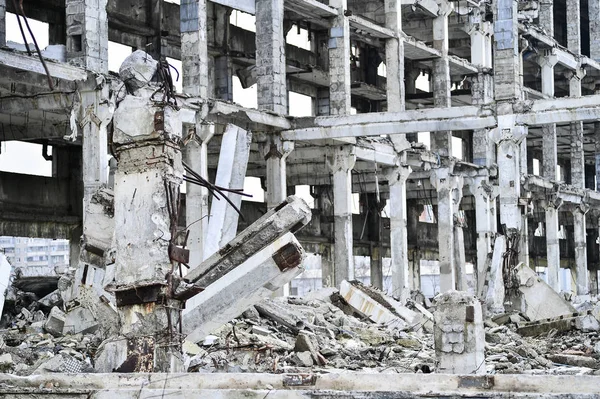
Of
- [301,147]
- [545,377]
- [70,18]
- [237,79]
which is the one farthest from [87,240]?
[237,79]

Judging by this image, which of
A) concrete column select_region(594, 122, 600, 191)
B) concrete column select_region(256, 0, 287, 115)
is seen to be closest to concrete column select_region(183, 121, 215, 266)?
concrete column select_region(256, 0, 287, 115)

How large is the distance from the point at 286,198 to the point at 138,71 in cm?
239

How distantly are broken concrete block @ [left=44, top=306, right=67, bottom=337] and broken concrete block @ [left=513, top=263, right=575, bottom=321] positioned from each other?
11.0 metres

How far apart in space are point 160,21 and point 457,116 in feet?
30.7

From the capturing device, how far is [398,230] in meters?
30.1

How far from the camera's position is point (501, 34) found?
1107 inches

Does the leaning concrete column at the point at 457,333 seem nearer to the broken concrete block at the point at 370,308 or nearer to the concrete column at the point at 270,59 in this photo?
the broken concrete block at the point at 370,308

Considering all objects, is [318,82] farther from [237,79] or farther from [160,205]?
[160,205]

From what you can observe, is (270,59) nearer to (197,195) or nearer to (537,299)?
(197,195)

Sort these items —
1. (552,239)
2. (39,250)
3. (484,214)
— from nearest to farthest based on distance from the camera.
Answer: (484,214), (552,239), (39,250)

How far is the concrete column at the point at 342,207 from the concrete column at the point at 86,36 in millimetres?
8830

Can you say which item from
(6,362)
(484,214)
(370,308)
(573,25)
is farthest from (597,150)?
(6,362)

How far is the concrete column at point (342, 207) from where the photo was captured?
91.9ft

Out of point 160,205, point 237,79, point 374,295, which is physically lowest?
point 374,295
